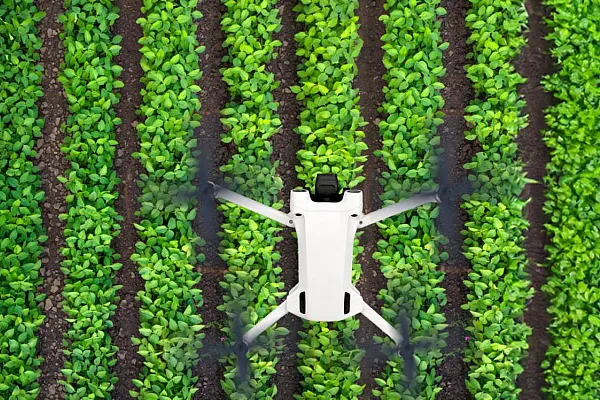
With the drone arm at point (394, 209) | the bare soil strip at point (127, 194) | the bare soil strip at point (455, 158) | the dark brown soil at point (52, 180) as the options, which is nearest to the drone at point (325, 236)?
the drone arm at point (394, 209)

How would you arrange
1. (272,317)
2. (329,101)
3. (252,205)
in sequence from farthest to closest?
1. (329,101)
2. (272,317)
3. (252,205)

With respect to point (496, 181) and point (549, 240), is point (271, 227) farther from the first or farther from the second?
point (549, 240)

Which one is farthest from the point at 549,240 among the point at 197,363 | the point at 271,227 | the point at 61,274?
the point at 61,274

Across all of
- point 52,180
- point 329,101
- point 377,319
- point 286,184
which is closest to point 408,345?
point 377,319

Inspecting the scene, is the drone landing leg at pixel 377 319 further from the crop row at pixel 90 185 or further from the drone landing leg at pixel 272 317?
the crop row at pixel 90 185

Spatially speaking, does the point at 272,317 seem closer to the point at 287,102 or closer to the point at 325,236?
the point at 325,236
